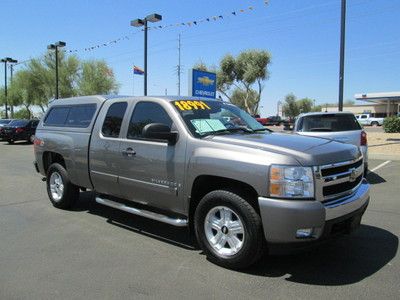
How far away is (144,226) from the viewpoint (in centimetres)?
646

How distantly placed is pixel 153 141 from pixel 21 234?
2.34 metres

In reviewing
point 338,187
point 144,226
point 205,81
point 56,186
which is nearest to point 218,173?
point 338,187

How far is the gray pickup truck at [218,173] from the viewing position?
13.9ft

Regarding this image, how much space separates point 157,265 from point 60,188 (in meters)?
3.47

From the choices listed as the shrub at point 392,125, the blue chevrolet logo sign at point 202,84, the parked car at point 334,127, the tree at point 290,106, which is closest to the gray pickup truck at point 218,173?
the parked car at point 334,127

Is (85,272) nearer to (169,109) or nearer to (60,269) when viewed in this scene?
(60,269)

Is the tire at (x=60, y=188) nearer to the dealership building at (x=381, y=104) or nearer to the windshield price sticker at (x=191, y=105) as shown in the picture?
the windshield price sticker at (x=191, y=105)

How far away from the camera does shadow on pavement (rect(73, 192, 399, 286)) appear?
14.6ft

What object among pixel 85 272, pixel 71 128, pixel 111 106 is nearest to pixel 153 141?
pixel 111 106

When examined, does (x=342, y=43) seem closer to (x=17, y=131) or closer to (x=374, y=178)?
(x=374, y=178)

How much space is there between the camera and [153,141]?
18.1 ft

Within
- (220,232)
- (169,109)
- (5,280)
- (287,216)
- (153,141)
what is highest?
(169,109)

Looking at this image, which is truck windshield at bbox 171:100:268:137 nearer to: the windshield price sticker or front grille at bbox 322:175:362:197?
the windshield price sticker

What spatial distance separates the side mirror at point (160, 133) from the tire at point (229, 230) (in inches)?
32.9
